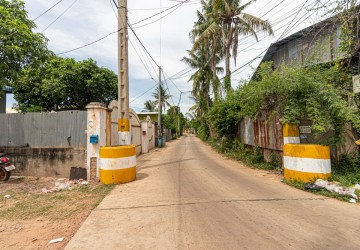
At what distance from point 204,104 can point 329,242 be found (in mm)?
24475

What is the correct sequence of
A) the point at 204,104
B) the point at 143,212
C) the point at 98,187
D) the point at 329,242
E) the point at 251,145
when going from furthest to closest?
1. the point at 204,104
2. the point at 251,145
3. the point at 98,187
4. the point at 143,212
5. the point at 329,242

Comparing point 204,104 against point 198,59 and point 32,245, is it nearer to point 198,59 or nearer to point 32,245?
point 198,59

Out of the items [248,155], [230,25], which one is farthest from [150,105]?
[248,155]

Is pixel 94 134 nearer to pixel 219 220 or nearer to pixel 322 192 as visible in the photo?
pixel 219 220

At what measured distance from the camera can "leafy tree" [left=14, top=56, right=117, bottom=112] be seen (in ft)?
64.2

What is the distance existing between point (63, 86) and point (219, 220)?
20173 millimetres

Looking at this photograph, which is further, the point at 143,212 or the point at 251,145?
the point at 251,145

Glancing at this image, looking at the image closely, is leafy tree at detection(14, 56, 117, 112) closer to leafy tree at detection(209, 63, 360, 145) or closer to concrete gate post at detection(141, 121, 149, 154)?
concrete gate post at detection(141, 121, 149, 154)

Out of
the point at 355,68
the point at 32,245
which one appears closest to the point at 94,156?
the point at 32,245

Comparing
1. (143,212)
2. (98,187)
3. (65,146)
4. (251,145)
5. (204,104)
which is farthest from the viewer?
(204,104)

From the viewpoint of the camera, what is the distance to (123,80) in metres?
7.61

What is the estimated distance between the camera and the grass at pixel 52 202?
4207 mm

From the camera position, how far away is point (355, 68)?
734cm

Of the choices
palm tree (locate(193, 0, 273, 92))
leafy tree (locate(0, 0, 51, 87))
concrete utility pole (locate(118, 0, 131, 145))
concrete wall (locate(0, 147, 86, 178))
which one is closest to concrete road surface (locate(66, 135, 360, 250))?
concrete utility pole (locate(118, 0, 131, 145))
